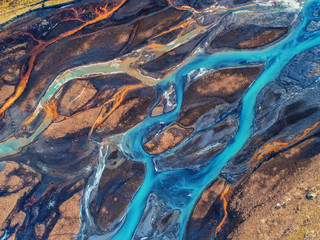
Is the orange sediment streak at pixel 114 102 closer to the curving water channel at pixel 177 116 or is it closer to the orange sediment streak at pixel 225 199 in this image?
the curving water channel at pixel 177 116

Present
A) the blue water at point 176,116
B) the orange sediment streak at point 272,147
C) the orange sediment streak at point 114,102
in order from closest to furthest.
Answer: the orange sediment streak at point 272,147
the blue water at point 176,116
the orange sediment streak at point 114,102

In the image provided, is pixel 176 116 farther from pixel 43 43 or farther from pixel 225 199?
pixel 43 43

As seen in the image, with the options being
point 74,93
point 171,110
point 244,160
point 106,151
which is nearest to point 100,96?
point 74,93

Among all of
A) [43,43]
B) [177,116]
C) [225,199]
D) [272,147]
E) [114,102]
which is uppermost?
[43,43]

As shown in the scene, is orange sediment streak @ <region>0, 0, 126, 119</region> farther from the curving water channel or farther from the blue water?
the blue water

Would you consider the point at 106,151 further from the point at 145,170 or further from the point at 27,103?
the point at 27,103

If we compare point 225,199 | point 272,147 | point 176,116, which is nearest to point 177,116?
point 176,116

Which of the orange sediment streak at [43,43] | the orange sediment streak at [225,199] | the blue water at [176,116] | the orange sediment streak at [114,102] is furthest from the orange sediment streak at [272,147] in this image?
the orange sediment streak at [43,43]

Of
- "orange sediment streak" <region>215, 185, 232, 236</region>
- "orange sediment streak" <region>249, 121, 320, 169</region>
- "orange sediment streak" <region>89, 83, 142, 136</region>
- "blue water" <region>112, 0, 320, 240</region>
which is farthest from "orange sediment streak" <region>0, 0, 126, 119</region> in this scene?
"orange sediment streak" <region>215, 185, 232, 236</region>
